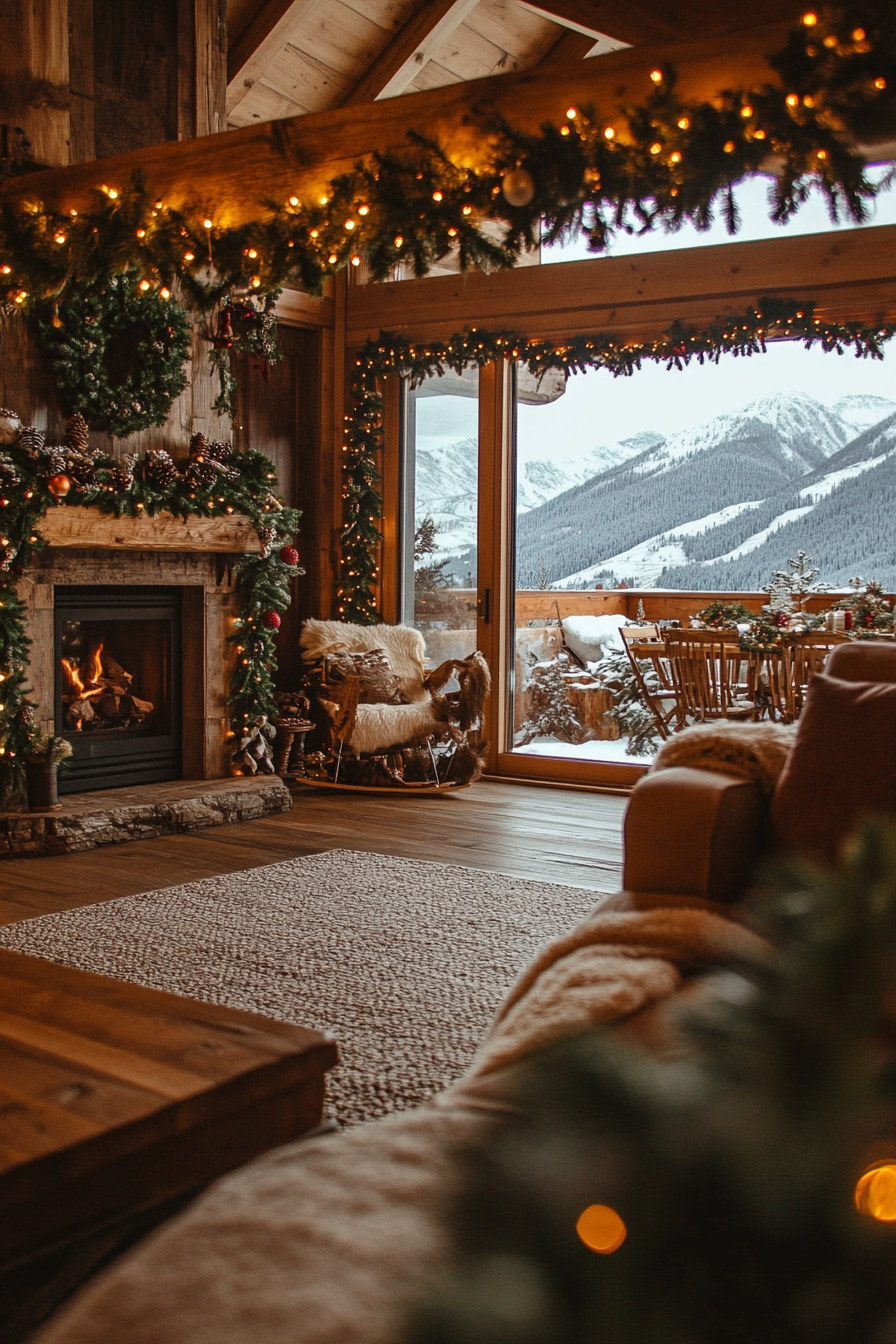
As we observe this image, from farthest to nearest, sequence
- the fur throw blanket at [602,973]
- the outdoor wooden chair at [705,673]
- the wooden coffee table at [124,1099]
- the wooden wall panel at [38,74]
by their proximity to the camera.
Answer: the outdoor wooden chair at [705,673] → the wooden wall panel at [38,74] → the fur throw blanket at [602,973] → the wooden coffee table at [124,1099]

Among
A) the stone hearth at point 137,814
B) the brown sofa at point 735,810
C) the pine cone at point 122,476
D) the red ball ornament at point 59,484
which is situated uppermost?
the pine cone at point 122,476

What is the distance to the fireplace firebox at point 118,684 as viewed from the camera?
18.0ft

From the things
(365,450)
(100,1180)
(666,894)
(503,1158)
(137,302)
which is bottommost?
(100,1180)

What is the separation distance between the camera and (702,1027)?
415 mm

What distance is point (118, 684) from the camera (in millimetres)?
5770

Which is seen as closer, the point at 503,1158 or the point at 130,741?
the point at 503,1158

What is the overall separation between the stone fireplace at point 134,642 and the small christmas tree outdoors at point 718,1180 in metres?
5.05

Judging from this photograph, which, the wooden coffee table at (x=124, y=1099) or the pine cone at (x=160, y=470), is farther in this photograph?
the pine cone at (x=160, y=470)

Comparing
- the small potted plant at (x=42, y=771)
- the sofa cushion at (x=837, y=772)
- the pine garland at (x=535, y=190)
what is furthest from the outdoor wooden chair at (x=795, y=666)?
the sofa cushion at (x=837, y=772)

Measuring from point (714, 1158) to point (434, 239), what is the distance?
13.6ft

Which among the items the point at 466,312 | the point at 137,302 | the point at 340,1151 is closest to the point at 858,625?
the point at 466,312

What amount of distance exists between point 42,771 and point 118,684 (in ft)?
2.86

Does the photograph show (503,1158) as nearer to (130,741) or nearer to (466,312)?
(130,741)

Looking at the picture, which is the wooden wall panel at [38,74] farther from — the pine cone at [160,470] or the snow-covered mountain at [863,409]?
the snow-covered mountain at [863,409]
